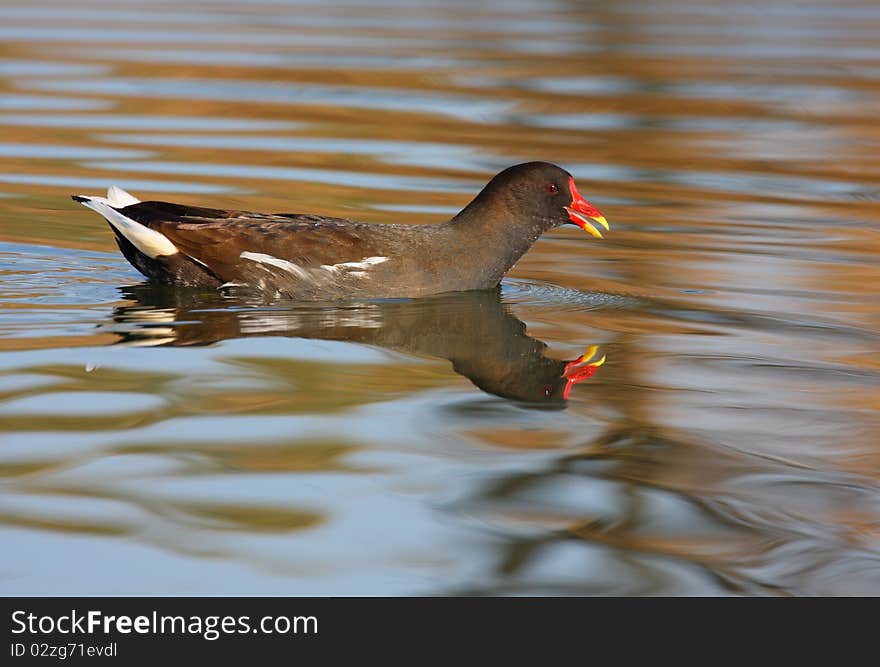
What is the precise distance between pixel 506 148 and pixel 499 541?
28.5 ft

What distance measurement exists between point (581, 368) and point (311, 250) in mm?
1589

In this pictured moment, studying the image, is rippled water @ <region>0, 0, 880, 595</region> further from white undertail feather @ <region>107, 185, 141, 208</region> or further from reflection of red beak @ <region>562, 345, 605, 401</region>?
white undertail feather @ <region>107, 185, 141, 208</region>

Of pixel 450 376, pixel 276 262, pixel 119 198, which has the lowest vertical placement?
pixel 450 376

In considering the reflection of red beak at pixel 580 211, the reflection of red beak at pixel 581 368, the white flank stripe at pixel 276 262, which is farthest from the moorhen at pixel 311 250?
the reflection of red beak at pixel 581 368

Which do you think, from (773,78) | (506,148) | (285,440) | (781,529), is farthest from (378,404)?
(773,78)

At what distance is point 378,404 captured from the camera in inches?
228

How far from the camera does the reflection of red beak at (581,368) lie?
20.5 feet

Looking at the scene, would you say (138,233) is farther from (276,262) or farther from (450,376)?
(450,376)

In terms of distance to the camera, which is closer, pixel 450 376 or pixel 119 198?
pixel 450 376

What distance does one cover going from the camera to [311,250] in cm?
747

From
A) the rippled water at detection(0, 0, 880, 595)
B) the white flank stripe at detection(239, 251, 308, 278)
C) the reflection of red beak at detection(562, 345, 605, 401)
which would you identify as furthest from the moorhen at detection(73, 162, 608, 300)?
the reflection of red beak at detection(562, 345, 605, 401)

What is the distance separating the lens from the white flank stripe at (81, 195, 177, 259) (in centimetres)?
752

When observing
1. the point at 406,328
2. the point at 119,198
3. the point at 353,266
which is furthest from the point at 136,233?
the point at 406,328
